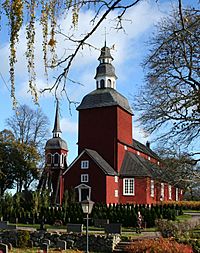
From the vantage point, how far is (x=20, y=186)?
162 ft

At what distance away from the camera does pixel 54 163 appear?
53.6m

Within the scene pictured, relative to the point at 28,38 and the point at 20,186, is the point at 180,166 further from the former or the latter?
the point at 20,186

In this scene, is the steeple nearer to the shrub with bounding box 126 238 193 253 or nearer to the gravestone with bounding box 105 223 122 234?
the gravestone with bounding box 105 223 122 234

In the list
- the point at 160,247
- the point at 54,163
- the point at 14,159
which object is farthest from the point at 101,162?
the point at 160,247

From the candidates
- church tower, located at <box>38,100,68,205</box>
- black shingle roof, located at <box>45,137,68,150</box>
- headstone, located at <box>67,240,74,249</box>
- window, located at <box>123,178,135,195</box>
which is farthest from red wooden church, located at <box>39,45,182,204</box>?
headstone, located at <box>67,240,74,249</box>

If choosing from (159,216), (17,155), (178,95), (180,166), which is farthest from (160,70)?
(17,155)

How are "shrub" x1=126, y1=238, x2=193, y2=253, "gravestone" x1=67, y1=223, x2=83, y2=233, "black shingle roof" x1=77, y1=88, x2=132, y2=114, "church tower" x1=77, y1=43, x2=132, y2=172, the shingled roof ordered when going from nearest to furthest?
1. "shrub" x1=126, y1=238, x2=193, y2=253
2. "gravestone" x1=67, y1=223, x2=83, y2=233
3. the shingled roof
4. "church tower" x1=77, y1=43, x2=132, y2=172
5. "black shingle roof" x1=77, y1=88, x2=132, y2=114

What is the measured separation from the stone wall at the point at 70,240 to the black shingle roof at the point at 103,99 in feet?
68.1

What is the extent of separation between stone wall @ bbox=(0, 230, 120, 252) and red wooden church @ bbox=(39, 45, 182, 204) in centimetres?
1554

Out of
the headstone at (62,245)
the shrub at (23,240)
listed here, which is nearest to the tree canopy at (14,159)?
the shrub at (23,240)

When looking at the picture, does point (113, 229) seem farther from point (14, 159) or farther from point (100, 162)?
point (14, 159)

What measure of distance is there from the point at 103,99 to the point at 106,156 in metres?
6.23

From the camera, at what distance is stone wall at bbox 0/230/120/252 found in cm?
2112

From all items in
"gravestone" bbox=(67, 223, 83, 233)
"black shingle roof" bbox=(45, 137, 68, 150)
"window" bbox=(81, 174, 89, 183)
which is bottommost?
"gravestone" bbox=(67, 223, 83, 233)
